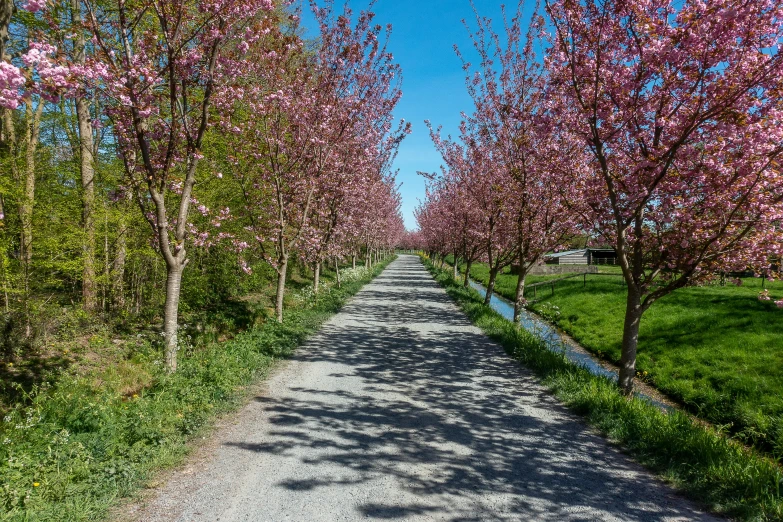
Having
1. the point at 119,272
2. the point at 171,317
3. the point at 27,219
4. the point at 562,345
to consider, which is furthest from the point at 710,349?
the point at 27,219

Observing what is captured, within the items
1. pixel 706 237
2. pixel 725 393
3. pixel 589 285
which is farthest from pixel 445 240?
pixel 706 237

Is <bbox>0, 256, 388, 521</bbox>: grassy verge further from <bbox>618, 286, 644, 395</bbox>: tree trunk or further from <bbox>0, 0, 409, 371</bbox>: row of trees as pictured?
<bbox>618, 286, 644, 395</bbox>: tree trunk

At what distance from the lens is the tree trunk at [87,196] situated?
892 centimetres

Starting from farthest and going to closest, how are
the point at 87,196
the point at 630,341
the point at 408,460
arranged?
the point at 87,196 < the point at 630,341 < the point at 408,460

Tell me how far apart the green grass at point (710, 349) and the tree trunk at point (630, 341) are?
5.09 ft

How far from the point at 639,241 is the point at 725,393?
207 inches

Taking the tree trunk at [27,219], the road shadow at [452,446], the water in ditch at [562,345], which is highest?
the tree trunk at [27,219]

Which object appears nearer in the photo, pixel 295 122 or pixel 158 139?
pixel 158 139

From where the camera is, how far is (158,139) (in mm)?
6320

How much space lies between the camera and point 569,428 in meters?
5.42

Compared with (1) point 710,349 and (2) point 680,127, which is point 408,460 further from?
(1) point 710,349

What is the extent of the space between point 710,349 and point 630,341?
22.6 feet

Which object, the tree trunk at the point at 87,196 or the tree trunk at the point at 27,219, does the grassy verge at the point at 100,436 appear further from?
the tree trunk at the point at 87,196

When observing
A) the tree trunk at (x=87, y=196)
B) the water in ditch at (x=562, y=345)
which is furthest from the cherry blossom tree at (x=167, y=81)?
the water in ditch at (x=562, y=345)
